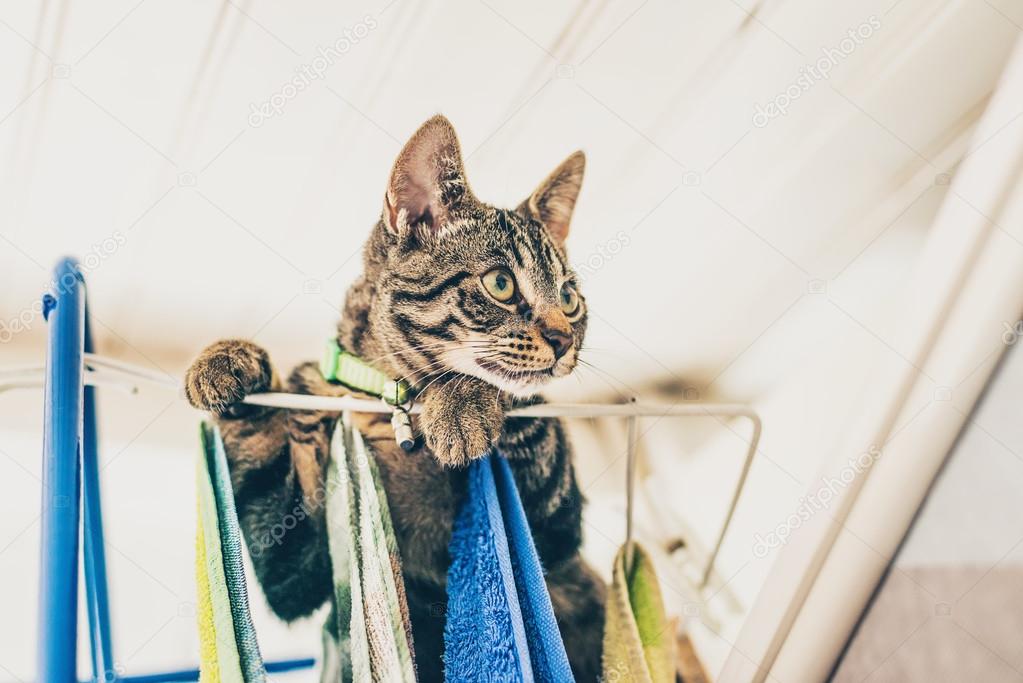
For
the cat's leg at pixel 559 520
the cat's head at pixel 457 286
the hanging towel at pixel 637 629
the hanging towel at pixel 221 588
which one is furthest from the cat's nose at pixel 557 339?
the hanging towel at pixel 221 588

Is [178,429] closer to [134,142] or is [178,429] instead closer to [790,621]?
[134,142]

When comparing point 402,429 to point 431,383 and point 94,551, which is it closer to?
point 431,383

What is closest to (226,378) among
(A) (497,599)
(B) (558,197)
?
(A) (497,599)

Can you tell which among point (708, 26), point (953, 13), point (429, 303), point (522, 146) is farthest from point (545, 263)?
point (953, 13)

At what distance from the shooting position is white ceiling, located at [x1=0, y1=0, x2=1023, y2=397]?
0.82 m

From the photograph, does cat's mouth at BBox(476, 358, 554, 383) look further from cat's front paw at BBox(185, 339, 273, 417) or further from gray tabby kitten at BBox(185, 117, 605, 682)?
cat's front paw at BBox(185, 339, 273, 417)

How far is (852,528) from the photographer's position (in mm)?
735

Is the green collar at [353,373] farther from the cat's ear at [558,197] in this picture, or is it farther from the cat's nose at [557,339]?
the cat's ear at [558,197]

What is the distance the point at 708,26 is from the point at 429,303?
0.56 m

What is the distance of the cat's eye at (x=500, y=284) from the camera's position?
731mm

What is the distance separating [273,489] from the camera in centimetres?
73

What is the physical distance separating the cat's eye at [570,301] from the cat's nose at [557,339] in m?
0.06

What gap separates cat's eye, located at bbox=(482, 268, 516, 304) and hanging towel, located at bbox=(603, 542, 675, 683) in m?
0.33

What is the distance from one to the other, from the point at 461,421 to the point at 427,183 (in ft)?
0.98
